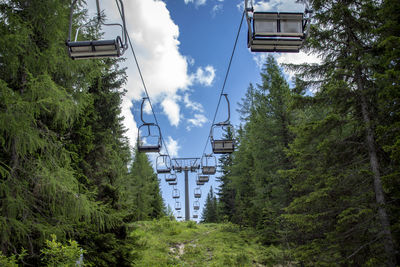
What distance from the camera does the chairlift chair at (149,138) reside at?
1260cm

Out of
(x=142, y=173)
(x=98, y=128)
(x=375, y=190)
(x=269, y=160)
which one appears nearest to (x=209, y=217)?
(x=142, y=173)

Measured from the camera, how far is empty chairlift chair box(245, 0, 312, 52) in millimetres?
5289

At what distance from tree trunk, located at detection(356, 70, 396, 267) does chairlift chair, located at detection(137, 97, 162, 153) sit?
7.74 metres

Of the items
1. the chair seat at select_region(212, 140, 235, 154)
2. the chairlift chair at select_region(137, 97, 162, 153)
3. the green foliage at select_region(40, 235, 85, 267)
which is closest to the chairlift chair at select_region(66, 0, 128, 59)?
the green foliage at select_region(40, 235, 85, 267)

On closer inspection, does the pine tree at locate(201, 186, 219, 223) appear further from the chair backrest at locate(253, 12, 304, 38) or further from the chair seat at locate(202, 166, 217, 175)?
the chair backrest at locate(253, 12, 304, 38)

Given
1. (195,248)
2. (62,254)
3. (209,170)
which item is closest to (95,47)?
(62,254)

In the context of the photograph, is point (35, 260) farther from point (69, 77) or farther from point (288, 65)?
point (288, 65)

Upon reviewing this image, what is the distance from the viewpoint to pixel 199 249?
57.3 feet

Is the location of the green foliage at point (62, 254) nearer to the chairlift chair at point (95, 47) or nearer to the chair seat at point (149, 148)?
the chairlift chair at point (95, 47)

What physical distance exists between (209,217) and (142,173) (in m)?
14.9

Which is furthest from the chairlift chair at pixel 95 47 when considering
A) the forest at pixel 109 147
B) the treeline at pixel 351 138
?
the treeline at pixel 351 138

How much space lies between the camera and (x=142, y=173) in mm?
40219

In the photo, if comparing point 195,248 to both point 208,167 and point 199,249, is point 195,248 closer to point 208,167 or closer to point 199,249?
point 199,249

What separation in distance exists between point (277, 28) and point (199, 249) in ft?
49.9
